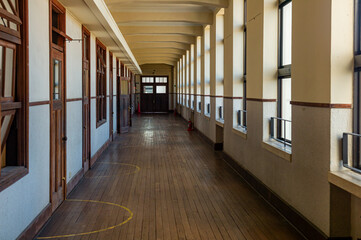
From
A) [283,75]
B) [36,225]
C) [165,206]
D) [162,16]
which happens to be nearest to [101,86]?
[162,16]

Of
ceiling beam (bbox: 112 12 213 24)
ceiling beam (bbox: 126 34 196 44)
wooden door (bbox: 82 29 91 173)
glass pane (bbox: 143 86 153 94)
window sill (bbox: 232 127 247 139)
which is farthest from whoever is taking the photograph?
glass pane (bbox: 143 86 153 94)

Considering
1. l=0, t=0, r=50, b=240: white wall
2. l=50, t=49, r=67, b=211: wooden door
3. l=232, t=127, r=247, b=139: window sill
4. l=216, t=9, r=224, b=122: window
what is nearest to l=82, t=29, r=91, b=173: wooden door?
l=50, t=49, r=67, b=211: wooden door

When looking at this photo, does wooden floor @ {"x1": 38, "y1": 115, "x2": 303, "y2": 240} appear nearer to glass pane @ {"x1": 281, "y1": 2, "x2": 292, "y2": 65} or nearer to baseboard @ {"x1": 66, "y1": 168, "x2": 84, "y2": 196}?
baseboard @ {"x1": 66, "y1": 168, "x2": 84, "y2": 196}

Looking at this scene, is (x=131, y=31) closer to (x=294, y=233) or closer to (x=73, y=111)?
(x=73, y=111)

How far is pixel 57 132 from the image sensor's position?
185 inches

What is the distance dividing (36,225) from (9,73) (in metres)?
1.48

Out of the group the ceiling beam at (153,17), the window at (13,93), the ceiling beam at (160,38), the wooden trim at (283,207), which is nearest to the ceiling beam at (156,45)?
the ceiling beam at (160,38)

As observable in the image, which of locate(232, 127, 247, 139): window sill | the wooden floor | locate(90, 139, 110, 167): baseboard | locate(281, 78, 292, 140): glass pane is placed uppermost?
locate(281, 78, 292, 140): glass pane

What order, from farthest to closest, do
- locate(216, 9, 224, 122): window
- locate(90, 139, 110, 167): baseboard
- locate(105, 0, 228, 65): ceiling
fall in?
locate(216, 9, 224, 122): window < locate(105, 0, 228, 65): ceiling < locate(90, 139, 110, 167): baseboard

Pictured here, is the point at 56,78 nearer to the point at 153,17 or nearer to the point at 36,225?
the point at 36,225

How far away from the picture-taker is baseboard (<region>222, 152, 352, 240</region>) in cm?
349

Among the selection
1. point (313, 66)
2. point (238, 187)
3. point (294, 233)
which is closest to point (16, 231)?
point (294, 233)

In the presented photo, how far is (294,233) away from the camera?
380 cm

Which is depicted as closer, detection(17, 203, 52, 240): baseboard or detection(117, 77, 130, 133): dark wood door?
detection(17, 203, 52, 240): baseboard
